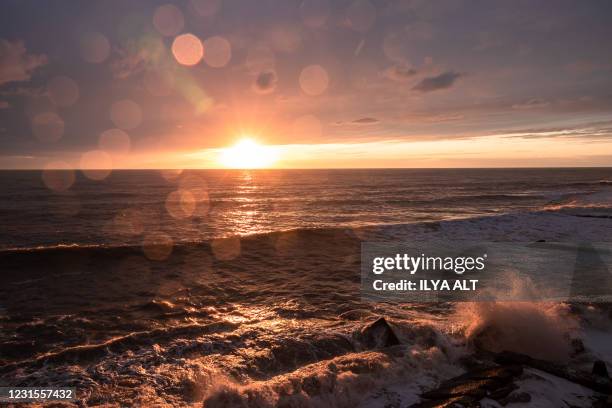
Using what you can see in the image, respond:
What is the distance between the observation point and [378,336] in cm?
769

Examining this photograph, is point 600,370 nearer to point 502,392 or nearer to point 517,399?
point 517,399

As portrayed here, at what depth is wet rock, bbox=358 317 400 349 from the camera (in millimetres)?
7473

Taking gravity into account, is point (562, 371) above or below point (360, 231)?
above

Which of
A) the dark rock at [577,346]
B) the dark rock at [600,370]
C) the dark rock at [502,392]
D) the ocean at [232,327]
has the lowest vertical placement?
the ocean at [232,327]

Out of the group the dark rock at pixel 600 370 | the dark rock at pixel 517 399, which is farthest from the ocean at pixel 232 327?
the dark rock at pixel 517 399

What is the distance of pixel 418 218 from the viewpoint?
30.1m

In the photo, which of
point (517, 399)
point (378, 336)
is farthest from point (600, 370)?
point (378, 336)

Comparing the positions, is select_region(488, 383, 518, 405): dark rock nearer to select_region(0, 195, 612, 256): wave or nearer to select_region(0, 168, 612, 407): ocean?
select_region(0, 168, 612, 407): ocean

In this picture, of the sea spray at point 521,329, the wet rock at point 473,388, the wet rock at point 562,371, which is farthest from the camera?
the sea spray at point 521,329

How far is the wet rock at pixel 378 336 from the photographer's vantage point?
7473 mm

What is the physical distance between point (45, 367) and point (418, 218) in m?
27.7

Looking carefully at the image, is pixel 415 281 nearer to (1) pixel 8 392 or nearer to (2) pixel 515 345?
(2) pixel 515 345

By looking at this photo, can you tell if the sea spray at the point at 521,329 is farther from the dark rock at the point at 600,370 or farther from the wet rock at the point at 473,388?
the wet rock at the point at 473,388

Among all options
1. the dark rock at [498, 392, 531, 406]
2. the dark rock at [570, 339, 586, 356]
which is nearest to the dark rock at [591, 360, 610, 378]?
the dark rock at [570, 339, 586, 356]
